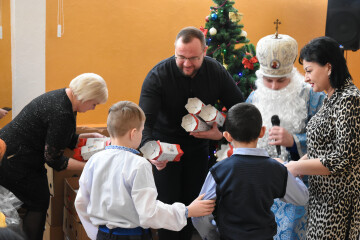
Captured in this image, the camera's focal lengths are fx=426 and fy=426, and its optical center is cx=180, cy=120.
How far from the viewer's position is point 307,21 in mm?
7070

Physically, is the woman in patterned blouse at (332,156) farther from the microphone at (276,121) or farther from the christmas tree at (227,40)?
the christmas tree at (227,40)

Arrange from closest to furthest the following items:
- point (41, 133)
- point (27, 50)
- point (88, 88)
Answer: point (88, 88)
point (41, 133)
point (27, 50)

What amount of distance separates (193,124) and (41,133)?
3.48ft

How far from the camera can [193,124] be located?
9.44ft

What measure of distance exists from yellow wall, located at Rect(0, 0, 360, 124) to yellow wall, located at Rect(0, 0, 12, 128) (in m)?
0.01

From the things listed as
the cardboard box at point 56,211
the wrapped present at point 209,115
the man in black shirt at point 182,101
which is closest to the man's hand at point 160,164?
the man in black shirt at point 182,101

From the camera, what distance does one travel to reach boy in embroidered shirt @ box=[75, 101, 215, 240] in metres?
2.03

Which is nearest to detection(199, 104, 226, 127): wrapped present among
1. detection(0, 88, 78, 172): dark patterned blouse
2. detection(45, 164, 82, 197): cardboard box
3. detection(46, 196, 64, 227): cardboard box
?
detection(0, 88, 78, 172): dark patterned blouse

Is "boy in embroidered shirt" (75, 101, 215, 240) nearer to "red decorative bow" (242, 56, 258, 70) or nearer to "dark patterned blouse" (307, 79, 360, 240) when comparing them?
"dark patterned blouse" (307, 79, 360, 240)

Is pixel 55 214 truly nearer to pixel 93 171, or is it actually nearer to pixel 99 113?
pixel 93 171

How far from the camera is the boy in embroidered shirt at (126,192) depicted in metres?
2.03

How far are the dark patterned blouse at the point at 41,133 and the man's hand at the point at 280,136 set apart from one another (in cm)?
134

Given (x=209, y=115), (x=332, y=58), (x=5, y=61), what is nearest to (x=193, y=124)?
(x=209, y=115)

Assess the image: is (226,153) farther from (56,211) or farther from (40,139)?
(56,211)
